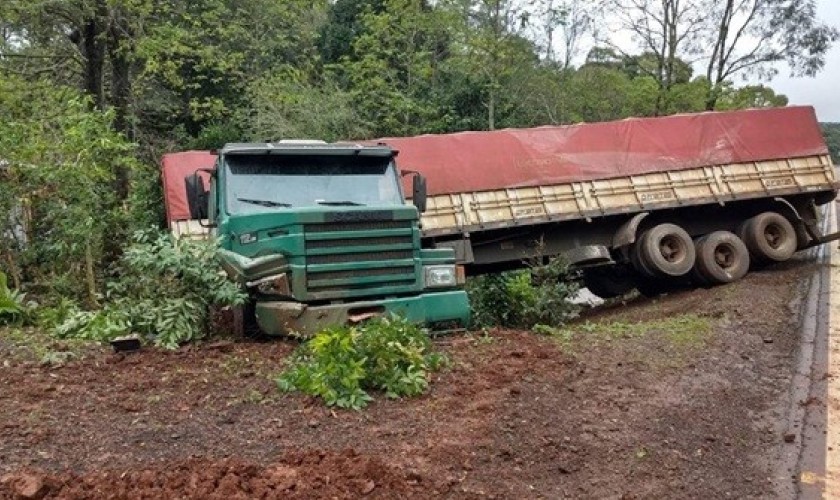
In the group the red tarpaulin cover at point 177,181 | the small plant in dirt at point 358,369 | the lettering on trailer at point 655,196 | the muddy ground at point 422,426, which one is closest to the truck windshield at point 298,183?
the muddy ground at point 422,426

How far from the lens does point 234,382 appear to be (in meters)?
6.11

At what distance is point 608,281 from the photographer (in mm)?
14578

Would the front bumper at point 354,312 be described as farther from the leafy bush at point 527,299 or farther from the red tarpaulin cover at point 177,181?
the red tarpaulin cover at point 177,181

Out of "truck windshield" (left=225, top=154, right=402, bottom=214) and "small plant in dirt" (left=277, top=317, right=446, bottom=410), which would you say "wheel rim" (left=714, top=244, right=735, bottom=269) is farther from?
"small plant in dirt" (left=277, top=317, right=446, bottom=410)

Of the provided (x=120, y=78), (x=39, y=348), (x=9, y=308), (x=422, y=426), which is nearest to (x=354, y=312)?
(x=422, y=426)

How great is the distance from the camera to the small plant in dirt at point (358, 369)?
5.57 m

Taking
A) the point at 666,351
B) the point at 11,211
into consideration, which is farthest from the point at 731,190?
the point at 11,211

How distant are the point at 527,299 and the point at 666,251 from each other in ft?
12.0

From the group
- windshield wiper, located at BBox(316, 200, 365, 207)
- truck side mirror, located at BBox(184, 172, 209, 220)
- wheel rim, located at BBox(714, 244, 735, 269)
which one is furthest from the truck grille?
wheel rim, located at BBox(714, 244, 735, 269)

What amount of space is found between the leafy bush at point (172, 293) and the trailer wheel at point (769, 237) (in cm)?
981

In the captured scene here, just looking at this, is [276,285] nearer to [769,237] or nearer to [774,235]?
[769,237]

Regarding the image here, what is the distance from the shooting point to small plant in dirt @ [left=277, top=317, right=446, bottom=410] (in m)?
5.57

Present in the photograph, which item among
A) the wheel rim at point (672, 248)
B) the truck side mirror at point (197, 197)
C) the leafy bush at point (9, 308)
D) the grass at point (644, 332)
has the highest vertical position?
the truck side mirror at point (197, 197)

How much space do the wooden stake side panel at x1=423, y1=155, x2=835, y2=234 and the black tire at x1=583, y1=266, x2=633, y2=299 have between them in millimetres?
1875
